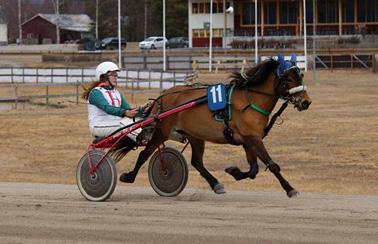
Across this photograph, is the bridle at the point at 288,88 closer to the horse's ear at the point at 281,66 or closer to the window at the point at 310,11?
the horse's ear at the point at 281,66

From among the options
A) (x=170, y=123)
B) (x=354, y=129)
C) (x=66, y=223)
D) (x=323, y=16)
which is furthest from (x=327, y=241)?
(x=323, y=16)

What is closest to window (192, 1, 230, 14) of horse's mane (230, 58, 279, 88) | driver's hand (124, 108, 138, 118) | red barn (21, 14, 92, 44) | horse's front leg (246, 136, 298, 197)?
red barn (21, 14, 92, 44)

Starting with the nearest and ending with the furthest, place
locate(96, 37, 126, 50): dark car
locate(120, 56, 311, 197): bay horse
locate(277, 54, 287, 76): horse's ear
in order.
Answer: locate(120, 56, 311, 197): bay horse → locate(277, 54, 287, 76): horse's ear → locate(96, 37, 126, 50): dark car

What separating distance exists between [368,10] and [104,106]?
85537 mm

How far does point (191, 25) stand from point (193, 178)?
3223 inches

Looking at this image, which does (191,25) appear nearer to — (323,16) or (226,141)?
(323,16)

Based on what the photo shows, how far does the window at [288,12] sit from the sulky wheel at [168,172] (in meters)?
83.7

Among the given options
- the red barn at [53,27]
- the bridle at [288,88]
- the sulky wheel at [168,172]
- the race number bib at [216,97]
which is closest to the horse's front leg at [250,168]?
the race number bib at [216,97]

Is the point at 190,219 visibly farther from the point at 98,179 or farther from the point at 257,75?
the point at 257,75

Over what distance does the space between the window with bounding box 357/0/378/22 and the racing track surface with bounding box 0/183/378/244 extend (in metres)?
84.3

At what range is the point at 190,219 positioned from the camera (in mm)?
9523

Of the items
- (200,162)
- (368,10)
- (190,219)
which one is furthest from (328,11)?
(190,219)

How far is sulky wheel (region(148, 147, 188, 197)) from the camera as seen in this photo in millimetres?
→ 11992

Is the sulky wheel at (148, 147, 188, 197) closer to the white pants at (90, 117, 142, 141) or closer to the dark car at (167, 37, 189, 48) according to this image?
the white pants at (90, 117, 142, 141)
